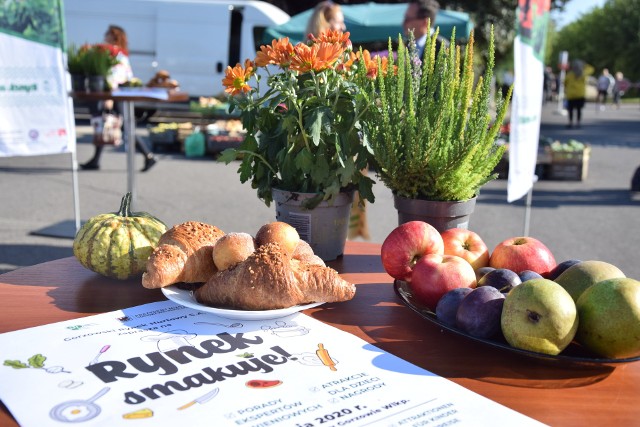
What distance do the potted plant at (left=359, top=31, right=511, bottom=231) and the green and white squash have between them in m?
0.60

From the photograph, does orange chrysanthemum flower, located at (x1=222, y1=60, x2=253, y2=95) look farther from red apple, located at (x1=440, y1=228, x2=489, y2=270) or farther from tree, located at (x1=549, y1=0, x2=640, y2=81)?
tree, located at (x1=549, y1=0, x2=640, y2=81)

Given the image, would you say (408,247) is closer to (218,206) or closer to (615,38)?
(218,206)

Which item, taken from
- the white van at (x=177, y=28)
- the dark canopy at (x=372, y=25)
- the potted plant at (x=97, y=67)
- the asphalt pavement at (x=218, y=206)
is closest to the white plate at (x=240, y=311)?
the asphalt pavement at (x=218, y=206)

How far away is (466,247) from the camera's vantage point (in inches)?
57.4

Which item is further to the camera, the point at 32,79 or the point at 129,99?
the point at 129,99

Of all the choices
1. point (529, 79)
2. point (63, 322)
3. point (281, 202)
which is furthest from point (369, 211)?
point (63, 322)

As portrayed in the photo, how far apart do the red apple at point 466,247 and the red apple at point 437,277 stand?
0.12 metres

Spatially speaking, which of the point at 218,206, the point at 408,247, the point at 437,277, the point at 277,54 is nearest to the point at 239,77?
the point at 277,54

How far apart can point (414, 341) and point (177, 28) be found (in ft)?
44.6

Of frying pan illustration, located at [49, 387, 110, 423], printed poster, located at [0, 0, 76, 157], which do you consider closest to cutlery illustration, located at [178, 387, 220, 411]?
frying pan illustration, located at [49, 387, 110, 423]

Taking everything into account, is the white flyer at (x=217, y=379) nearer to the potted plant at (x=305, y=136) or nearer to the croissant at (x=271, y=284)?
the croissant at (x=271, y=284)

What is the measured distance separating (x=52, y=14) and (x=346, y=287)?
336 centimetres

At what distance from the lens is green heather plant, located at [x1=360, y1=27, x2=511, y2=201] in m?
1.46

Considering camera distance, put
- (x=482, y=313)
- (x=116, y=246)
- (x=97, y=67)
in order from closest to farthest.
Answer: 1. (x=482, y=313)
2. (x=116, y=246)
3. (x=97, y=67)
